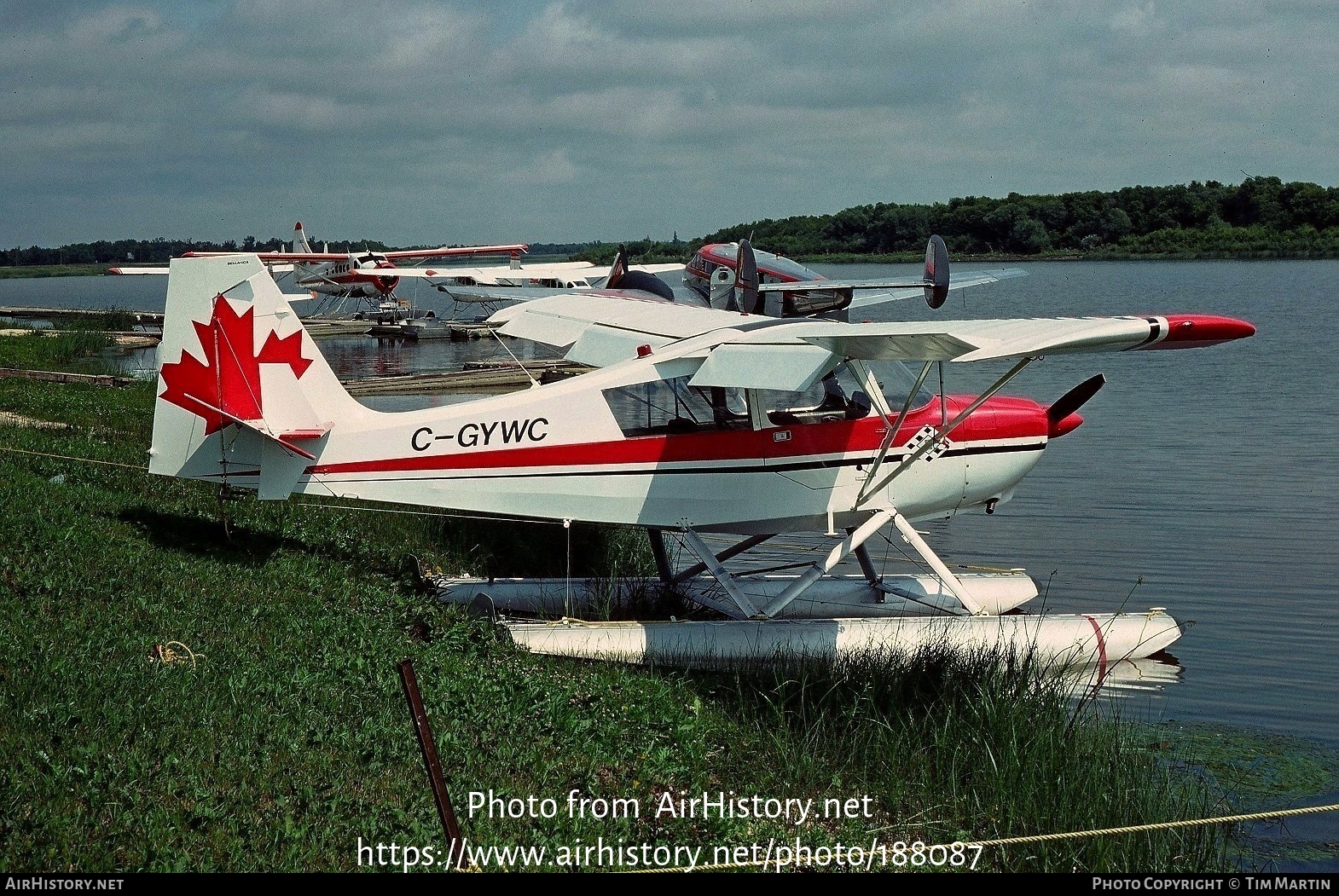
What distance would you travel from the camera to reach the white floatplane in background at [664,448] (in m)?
8.41

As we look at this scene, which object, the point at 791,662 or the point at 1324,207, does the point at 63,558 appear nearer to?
the point at 791,662

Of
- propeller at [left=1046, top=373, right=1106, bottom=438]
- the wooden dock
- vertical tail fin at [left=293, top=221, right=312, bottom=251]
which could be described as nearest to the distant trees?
vertical tail fin at [left=293, top=221, right=312, bottom=251]

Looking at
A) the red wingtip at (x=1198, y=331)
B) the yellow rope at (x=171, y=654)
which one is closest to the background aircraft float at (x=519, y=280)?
the red wingtip at (x=1198, y=331)

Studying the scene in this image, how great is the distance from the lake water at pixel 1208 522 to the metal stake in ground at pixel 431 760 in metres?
4.33

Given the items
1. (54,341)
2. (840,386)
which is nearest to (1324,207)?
(54,341)

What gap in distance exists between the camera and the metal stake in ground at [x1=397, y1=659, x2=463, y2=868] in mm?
4137

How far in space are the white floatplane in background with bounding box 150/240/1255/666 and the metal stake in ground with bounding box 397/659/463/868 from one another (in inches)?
150

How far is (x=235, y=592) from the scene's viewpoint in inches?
306

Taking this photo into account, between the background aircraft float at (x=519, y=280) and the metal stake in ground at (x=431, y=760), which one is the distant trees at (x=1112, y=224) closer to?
the background aircraft float at (x=519, y=280)

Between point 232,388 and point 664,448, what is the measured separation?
121 inches

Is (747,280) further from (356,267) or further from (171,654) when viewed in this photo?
(356,267)

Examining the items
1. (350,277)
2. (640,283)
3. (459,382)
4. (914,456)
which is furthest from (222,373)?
(350,277)

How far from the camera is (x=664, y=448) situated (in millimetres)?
8680
